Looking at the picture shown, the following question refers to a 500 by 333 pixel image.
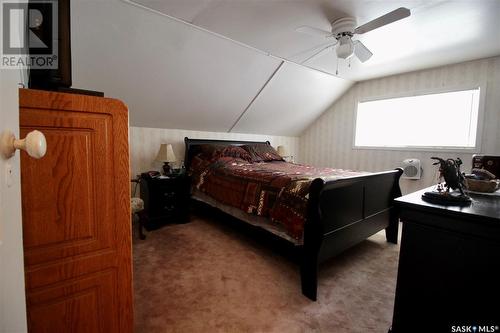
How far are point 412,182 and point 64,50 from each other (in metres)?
4.40

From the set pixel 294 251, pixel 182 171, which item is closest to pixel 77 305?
pixel 294 251

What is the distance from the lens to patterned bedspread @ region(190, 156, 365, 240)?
72.2 inches

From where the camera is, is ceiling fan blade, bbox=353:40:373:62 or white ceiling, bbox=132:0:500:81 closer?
white ceiling, bbox=132:0:500:81

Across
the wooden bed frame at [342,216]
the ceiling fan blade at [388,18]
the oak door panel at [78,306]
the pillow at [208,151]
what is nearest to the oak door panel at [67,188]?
the oak door panel at [78,306]

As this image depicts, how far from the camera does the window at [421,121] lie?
324 cm

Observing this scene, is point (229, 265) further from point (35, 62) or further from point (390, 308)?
point (35, 62)

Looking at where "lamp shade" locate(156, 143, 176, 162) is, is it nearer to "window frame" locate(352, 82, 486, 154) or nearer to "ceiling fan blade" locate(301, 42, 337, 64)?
"ceiling fan blade" locate(301, 42, 337, 64)

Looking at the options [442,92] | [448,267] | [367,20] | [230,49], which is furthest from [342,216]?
[442,92]

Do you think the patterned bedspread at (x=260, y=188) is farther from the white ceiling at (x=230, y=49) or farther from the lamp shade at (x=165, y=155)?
the white ceiling at (x=230, y=49)

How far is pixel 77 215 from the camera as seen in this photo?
0.82 meters

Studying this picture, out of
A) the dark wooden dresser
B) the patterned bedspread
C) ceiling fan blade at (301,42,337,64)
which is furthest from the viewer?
ceiling fan blade at (301,42,337,64)

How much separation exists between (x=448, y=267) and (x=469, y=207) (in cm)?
28

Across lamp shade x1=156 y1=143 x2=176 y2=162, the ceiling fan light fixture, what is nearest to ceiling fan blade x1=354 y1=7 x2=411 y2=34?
the ceiling fan light fixture

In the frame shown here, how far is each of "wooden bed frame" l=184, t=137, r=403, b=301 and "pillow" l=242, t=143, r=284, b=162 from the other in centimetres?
185
